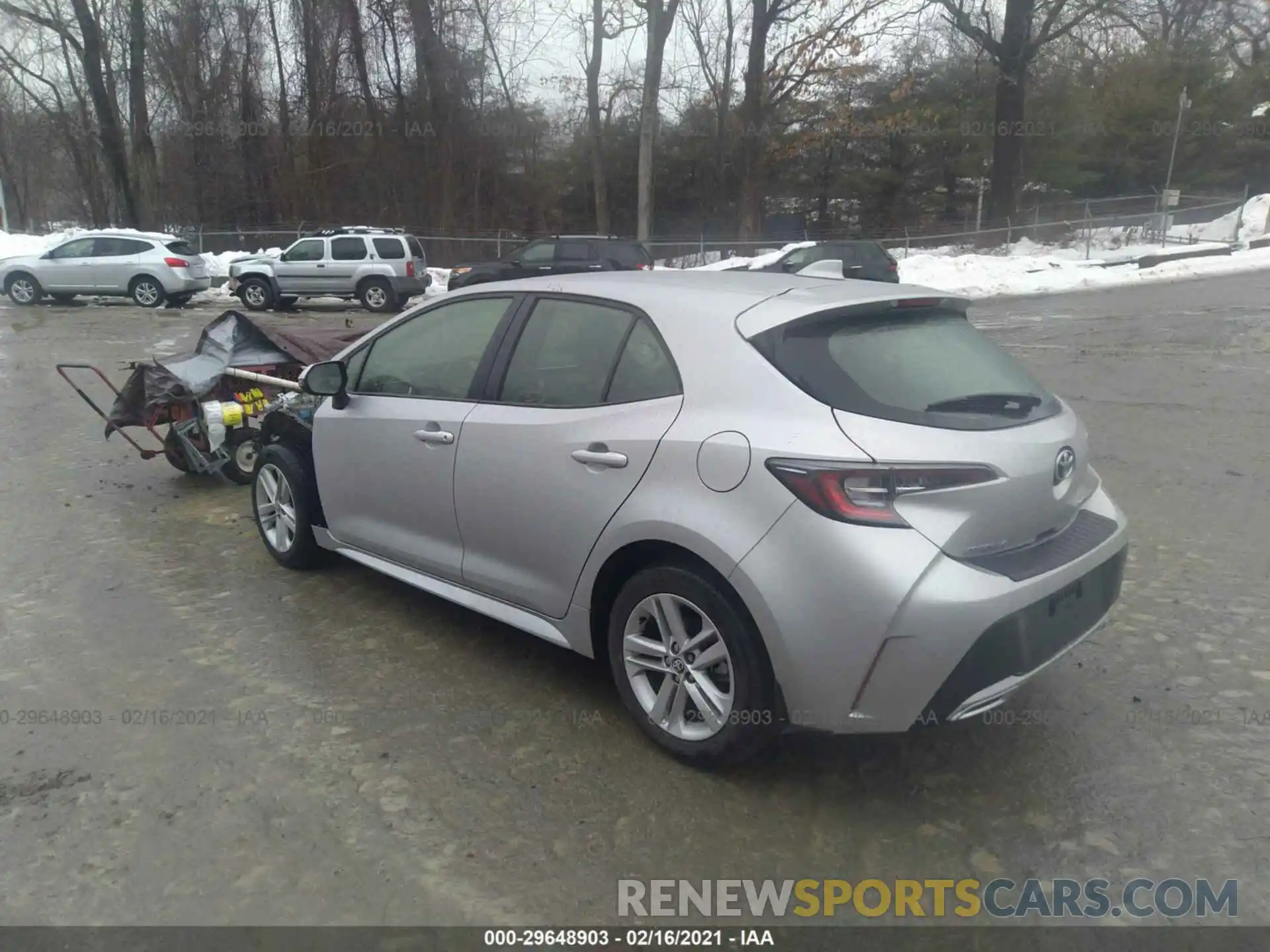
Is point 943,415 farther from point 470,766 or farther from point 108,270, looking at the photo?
point 108,270

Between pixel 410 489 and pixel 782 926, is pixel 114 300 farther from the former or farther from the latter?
pixel 782 926

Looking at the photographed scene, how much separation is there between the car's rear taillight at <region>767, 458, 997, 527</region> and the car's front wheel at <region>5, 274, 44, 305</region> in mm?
24316

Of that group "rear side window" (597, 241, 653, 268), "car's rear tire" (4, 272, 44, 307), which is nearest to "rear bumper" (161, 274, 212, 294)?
"car's rear tire" (4, 272, 44, 307)

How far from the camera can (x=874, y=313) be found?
359 centimetres

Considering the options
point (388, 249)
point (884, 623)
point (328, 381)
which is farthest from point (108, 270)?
point (884, 623)

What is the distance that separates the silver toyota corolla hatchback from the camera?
3016 mm

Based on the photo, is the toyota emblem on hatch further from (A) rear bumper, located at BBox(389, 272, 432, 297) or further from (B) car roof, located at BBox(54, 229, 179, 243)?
(B) car roof, located at BBox(54, 229, 179, 243)

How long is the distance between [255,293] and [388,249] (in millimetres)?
3169

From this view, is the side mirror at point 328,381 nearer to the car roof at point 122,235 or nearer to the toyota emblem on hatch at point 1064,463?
the toyota emblem on hatch at point 1064,463

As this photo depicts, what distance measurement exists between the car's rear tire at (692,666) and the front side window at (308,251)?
20.7 metres

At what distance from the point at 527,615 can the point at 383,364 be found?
5.29ft

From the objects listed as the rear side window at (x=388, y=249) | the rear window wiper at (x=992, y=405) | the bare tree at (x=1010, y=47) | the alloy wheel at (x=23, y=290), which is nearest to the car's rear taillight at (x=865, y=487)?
the rear window wiper at (x=992, y=405)

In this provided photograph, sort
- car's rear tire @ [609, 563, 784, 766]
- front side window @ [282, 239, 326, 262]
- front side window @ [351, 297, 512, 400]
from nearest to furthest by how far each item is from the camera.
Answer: car's rear tire @ [609, 563, 784, 766]
front side window @ [351, 297, 512, 400]
front side window @ [282, 239, 326, 262]

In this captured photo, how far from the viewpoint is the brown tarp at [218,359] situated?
6.96 meters
